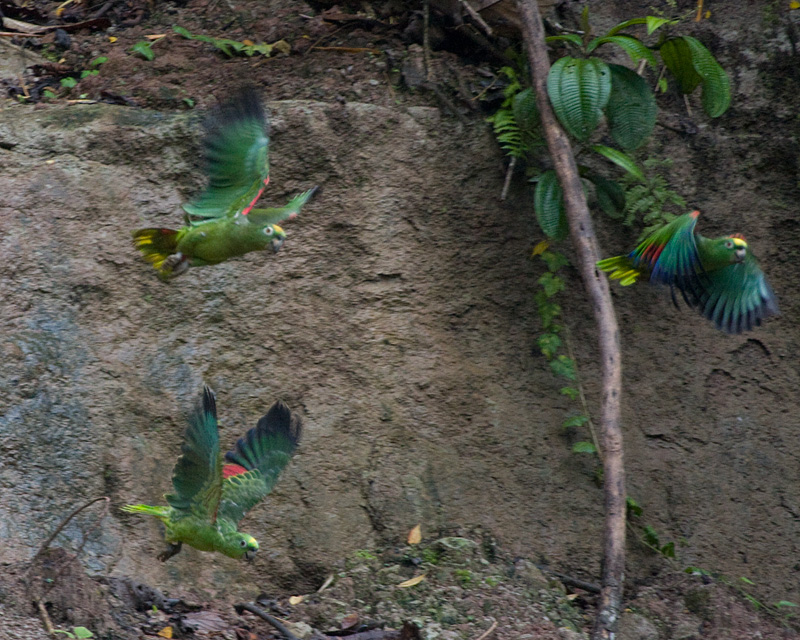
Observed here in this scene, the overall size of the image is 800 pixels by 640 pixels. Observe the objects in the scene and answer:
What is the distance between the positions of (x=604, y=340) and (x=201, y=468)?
2149 mm

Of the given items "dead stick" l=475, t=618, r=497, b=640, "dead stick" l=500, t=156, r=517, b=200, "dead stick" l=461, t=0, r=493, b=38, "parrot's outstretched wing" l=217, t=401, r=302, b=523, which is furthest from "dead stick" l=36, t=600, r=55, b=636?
"dead stick" l=461, t=0, r=493, b=38

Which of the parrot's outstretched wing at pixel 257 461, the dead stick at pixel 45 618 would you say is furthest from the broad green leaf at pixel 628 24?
the dead stick at pixel 45 618

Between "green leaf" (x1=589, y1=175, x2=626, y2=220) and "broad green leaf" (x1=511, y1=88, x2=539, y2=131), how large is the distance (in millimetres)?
476

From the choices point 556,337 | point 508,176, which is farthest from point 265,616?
point 508,176

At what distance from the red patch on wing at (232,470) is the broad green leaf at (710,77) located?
3.09 m

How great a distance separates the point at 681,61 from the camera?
4625 millimetres

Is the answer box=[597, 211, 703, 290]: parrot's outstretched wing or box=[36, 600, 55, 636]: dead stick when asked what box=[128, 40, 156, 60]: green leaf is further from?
box=[36, 600, 55, 636]: dead stick

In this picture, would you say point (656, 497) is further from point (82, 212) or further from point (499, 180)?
point (82, 212)

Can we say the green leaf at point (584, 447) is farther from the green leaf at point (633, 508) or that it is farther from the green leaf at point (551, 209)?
the green leaf at point (551, 209)

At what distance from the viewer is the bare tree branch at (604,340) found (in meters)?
4.11

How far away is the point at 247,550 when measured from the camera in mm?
3410

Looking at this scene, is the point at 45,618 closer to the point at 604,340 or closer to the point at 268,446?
the point at 268,446

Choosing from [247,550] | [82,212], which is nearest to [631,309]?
[247,550]

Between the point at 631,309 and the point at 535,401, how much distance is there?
80 centimetres
